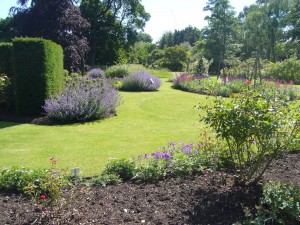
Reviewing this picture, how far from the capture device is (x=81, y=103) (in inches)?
364

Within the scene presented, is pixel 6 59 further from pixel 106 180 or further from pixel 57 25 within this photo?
pixel 57 25

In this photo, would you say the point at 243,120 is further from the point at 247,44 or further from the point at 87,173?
the point at 247,44

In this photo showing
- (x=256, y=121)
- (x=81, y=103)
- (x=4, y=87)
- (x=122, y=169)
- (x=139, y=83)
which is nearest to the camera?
(x=256, y=121)

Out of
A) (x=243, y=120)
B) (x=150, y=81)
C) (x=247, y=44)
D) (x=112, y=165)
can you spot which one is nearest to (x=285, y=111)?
(x=243, y=120)

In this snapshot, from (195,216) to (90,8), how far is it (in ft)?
111

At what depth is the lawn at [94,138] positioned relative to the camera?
18.2ft

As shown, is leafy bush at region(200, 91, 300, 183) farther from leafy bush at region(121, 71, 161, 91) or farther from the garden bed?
leafy bush at region(121, 71, 161, 91)

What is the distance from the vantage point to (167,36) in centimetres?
7012

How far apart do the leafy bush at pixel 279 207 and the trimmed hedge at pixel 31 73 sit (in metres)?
8.03

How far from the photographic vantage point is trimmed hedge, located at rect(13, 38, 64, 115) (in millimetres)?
9516

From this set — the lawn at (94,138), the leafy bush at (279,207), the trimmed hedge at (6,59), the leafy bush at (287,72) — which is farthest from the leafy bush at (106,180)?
the leafy bush at (287,72)

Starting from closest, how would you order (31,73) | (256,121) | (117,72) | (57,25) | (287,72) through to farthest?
(256,121)
(31,73)
(57,25)
(117,72)
(287,72)

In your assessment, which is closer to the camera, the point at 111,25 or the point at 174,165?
the point at 174,165

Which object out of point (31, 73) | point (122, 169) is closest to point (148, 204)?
point (122, 169)
